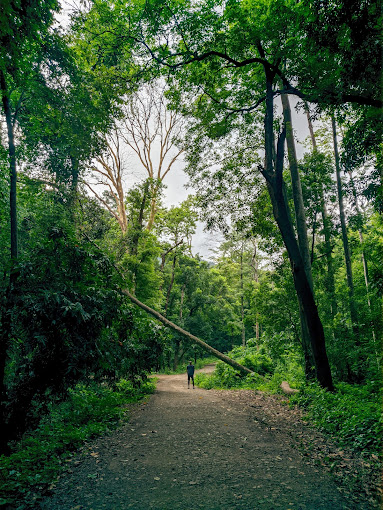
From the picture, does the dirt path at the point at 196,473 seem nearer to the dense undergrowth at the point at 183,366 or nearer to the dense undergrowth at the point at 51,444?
the dense undergrowth at the point at 51,444

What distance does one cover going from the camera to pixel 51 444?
4742 mm

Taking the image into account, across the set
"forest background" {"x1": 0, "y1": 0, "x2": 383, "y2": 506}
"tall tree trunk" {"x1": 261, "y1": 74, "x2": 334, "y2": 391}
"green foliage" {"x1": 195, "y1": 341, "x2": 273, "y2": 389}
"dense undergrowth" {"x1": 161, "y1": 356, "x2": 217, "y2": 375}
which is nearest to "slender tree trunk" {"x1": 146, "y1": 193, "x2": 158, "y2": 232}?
"forest background" {"x1": 0, "y1": 0, "x2": 383, "y2": 506}

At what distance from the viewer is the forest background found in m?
4.80

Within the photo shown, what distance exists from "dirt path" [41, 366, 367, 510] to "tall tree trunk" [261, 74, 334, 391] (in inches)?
105

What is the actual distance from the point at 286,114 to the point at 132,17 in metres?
6.02

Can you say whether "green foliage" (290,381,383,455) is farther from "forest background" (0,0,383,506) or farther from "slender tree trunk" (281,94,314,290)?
"slender tree trunk" (281,94,314,290)

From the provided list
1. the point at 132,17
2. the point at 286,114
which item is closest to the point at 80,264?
the point at 132,17

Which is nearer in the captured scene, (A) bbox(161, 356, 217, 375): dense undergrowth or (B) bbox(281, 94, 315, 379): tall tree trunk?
(B) bbox(281, 94, 315, 379): tall tree trunk

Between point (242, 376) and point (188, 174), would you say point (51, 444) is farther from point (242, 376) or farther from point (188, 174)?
point (242, 376)

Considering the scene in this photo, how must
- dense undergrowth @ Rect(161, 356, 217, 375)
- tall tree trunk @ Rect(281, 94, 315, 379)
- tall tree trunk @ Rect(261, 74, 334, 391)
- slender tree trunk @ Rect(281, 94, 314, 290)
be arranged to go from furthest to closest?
dense undergrowth @ Rect(161, 356, 217, 375)
slender tree trunk @ Rect(281, 94, 314, 290)
tall tree trunk @ Rect(281, 94, 315, 379)
tall tree trunk @ Rect(261, 74, 334, 391)

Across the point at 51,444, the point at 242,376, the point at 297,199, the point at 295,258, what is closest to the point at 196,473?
the point at 51,444

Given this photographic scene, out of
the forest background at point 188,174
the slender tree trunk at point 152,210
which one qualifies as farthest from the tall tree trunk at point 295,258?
the slender tree trunk at point 152,210

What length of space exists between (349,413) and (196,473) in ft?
12.0

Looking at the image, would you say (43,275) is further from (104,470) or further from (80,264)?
(104,470)
